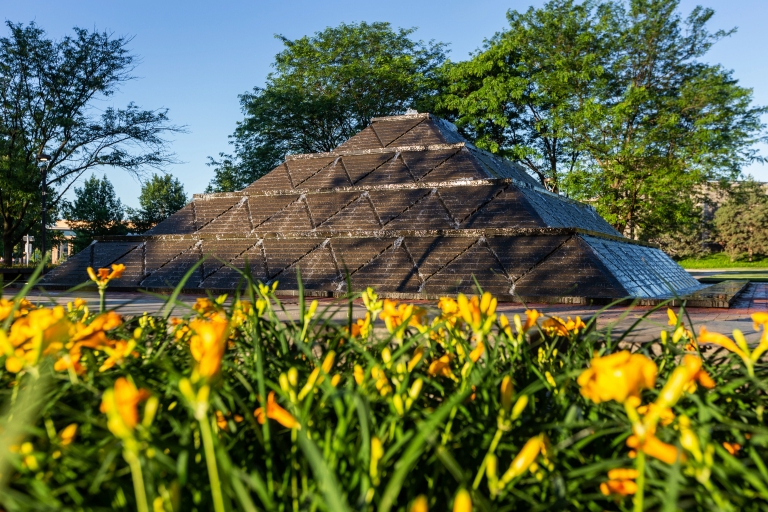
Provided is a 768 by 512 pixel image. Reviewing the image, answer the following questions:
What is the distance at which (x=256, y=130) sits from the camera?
25.7 meters

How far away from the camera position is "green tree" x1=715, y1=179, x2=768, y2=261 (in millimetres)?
43062

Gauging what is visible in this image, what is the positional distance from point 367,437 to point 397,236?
26.3ft

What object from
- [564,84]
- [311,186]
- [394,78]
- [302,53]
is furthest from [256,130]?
[311,186]

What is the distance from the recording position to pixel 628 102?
18.4 meters

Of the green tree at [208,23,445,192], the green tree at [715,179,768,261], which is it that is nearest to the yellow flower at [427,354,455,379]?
the green tree at [208,23,445,192]

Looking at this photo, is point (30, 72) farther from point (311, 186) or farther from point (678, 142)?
point (678, 142)

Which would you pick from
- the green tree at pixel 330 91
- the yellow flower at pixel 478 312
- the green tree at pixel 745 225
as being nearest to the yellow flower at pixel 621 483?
the yellow flower at pixel 478 312

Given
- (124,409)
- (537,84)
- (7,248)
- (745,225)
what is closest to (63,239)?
(7,248)

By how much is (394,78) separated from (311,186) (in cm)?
1564

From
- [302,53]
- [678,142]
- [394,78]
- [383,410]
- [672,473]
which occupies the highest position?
[302,53]

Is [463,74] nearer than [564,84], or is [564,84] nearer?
[564,84]

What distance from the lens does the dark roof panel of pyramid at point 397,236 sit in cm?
780

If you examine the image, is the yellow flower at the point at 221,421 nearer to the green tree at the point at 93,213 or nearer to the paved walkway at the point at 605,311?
the paved walkway at the point at 605,311

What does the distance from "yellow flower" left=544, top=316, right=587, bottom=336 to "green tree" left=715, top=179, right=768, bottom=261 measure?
47905mm
